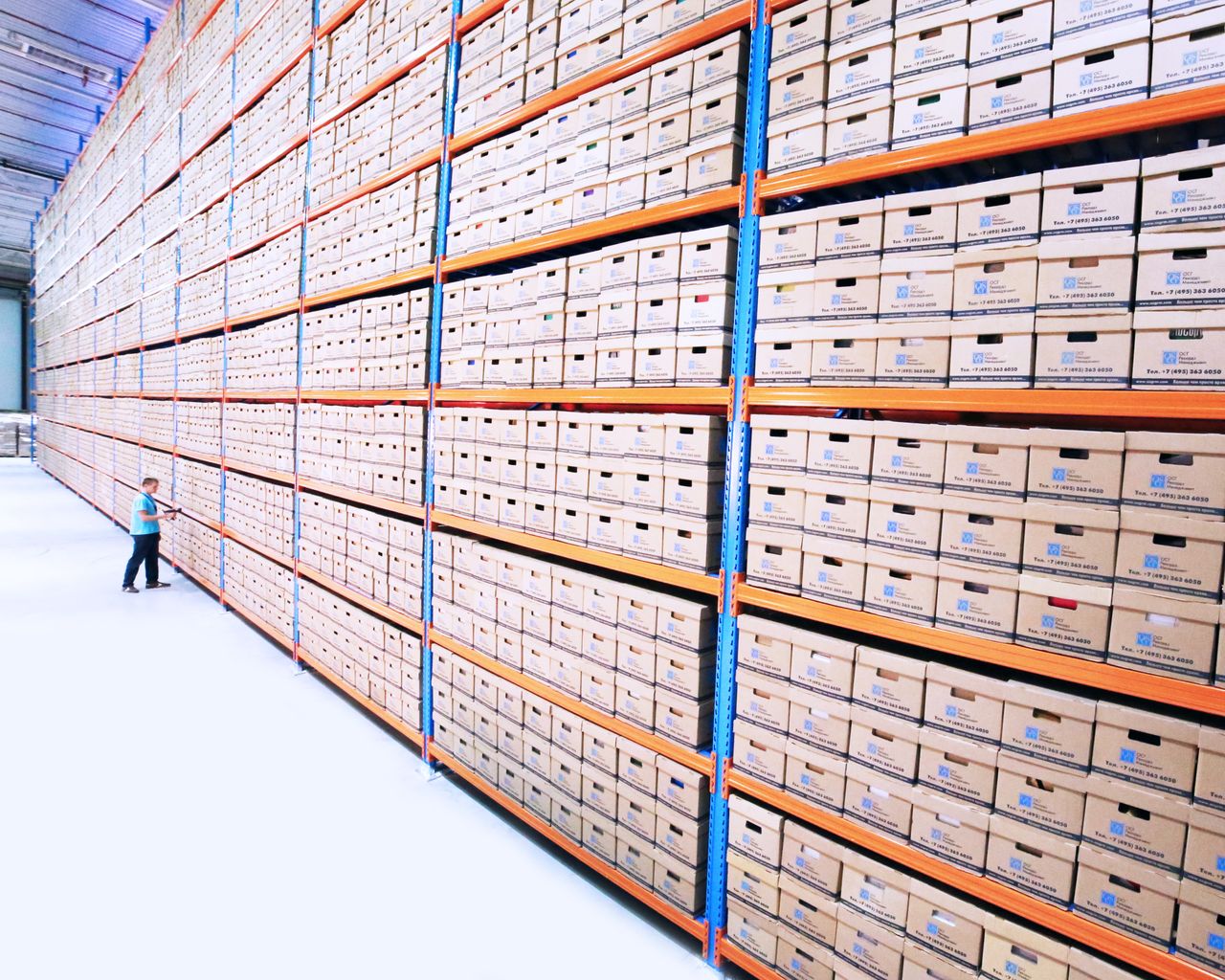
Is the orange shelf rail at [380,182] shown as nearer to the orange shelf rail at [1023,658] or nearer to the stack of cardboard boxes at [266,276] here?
the stack of cardboard boxes at [266,276]

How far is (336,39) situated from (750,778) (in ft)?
17.7

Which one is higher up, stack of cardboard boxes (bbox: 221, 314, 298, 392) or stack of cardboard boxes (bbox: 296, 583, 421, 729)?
stack of cardboard boxes (bbox: 221, 314, 298, 392)

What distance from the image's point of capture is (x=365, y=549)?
14.6ft

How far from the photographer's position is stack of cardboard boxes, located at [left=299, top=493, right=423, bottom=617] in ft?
13.2

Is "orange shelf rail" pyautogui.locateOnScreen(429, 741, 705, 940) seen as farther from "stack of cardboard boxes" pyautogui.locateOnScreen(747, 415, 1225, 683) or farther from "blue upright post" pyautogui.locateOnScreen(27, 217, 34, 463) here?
"blue upright post" pyautogui.locateOnScreen(27, 217, 34, 463)

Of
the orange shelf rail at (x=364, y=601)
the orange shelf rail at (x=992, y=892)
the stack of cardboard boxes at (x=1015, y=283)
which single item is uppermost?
the stack of cardboard boxes at (x=1015, y=283)

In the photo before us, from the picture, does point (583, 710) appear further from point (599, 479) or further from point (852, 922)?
point (852, 922)

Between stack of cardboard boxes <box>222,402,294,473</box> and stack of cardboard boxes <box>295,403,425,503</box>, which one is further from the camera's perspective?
stack of cardboard boxes <box>222,402,294,473</box>

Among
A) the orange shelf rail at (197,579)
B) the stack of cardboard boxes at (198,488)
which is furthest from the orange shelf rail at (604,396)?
the orange shelf rail at (197,579)

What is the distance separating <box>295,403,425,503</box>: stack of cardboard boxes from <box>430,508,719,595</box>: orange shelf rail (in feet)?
1.39

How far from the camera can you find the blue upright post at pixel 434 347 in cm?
373

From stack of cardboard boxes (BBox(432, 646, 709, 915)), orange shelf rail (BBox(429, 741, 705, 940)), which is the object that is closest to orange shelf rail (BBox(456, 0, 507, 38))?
stack of cardboard boxes (BBox(432, 646, 709, 915))

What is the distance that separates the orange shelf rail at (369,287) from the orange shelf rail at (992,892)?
316 centimetres

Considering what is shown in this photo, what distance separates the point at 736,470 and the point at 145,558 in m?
7.46
